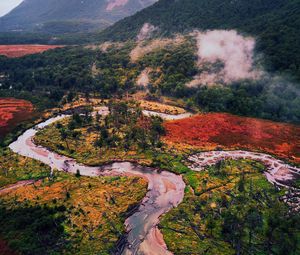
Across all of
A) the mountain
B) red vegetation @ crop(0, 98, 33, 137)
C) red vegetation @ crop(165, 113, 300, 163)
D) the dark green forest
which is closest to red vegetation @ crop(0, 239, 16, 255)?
red vegetation @ crop(165, 113, 300, 163)

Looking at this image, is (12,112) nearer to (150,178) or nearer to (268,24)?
(150,178)

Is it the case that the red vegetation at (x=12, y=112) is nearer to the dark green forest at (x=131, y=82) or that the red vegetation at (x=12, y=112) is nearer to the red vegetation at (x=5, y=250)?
the dark green forest at (x=131, y=82)

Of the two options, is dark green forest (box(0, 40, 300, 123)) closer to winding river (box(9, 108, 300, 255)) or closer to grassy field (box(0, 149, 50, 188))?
winding river (box(9, 108, 300, 255))

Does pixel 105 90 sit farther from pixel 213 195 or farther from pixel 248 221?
pixel 248 221

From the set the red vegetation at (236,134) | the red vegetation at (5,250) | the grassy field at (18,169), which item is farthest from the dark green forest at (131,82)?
the red vegetation at (5,250)

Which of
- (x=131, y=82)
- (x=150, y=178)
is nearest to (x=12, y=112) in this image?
(x=131, y=82)

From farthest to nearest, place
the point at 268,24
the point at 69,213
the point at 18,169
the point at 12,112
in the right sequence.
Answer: the point at 268,24 < the point at 12,112 < the point at 18,169 < the point at 69,213

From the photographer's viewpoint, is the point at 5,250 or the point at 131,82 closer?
the point at 5,250
